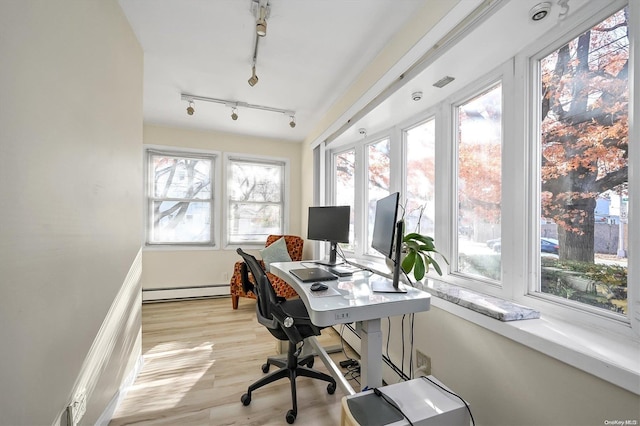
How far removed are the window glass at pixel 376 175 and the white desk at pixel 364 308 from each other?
4.40 feet

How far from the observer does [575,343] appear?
0.94 metres

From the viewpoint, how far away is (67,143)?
1110 millimetres

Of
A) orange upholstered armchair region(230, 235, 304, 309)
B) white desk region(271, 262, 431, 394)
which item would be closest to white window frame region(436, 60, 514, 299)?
white desk region(271, 262, 431, 394)

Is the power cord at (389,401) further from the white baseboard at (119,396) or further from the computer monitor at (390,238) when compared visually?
the white baseboard at (119,396)

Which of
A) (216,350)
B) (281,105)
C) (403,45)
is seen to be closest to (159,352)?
(216,350)

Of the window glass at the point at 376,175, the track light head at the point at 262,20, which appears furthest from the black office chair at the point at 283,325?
the track light head at the point at 262,20

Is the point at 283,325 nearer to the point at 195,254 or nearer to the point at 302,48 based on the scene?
the point at 302,48

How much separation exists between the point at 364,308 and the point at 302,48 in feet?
6.43

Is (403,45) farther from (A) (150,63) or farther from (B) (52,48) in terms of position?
(A) (150,63)

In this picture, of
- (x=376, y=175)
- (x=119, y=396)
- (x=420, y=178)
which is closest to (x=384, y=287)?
(x=420, y=178)

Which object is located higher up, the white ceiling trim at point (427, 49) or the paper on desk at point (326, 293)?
the white ceiling trim at point (427, 49)

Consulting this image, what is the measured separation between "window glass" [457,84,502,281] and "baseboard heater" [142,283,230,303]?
3502 mm

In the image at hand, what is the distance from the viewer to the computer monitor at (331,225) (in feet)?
7.08

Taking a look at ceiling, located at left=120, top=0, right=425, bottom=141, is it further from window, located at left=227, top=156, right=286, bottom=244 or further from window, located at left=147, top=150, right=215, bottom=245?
window, located at left=227, top=156, right=286, bottom=244
